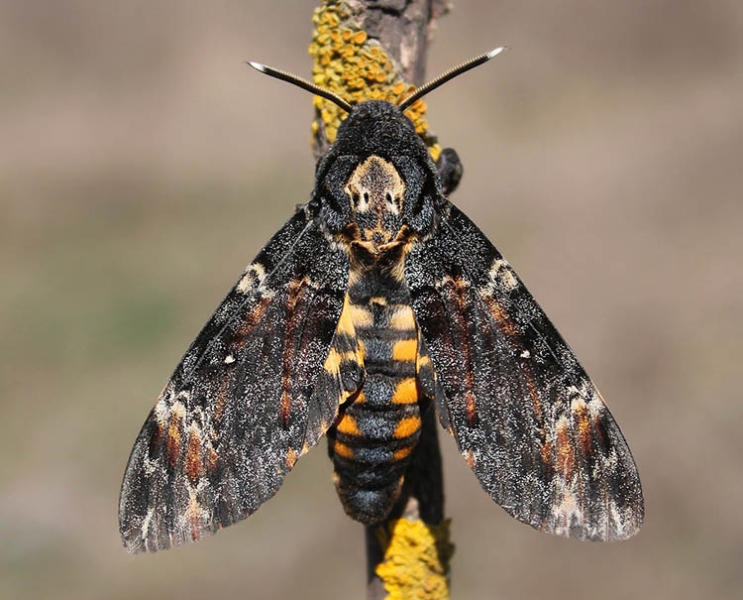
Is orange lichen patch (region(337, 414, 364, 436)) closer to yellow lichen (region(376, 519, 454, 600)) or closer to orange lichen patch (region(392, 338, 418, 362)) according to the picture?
orange lichen patch (region(392, 338, 418, 362))

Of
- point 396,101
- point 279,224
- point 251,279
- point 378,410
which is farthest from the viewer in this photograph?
point 279,224

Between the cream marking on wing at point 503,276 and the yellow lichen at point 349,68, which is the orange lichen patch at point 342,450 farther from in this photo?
the yellow lichen at point 349,68

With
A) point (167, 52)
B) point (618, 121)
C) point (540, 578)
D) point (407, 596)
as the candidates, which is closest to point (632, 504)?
point (407, 596)

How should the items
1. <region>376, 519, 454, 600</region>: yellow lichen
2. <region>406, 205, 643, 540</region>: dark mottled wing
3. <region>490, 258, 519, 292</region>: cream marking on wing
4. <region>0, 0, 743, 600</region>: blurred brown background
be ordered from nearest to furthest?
<region>406, 205, 643, 540</region>: dark mottled wing, <region>490, 258, 519, 292</region>: cream marking on wing, <region>376, 519, 454, 600</region>: yellow lichen, <region>0, 0, 743, 600</region>: blurred brown background

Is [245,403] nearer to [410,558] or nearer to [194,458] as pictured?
[194,458]

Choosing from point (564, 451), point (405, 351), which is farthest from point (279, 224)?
point (564, 451)

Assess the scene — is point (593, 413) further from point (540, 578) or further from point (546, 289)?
point (546, 289)

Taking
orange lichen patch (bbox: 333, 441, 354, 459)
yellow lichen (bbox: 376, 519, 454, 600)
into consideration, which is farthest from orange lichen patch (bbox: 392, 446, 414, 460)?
yellow lichen (bbox: 376, 519, 454, 600)
